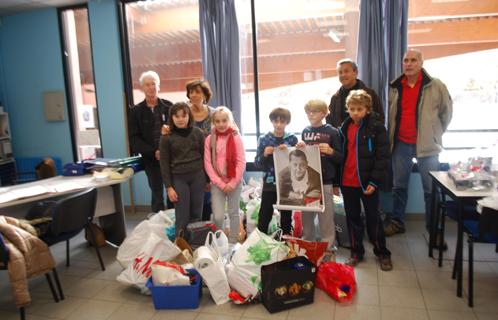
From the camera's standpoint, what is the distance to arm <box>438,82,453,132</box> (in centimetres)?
324

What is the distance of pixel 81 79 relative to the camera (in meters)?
4.93

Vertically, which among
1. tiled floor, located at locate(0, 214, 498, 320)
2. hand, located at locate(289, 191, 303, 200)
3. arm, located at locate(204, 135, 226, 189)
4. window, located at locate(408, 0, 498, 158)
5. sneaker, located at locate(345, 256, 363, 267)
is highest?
window, located at locate(408, 0, 498, 158)

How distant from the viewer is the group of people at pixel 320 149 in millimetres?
2742

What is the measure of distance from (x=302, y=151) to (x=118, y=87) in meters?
2.81

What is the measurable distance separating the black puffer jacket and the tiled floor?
2.33 ft

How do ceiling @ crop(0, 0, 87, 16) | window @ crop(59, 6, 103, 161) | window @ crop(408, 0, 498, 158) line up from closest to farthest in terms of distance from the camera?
window @ crop(408, 0, 498, 158), ceiling @ crop(0, 0, 87, 16), window @ crop(59, 6, 103, 161)

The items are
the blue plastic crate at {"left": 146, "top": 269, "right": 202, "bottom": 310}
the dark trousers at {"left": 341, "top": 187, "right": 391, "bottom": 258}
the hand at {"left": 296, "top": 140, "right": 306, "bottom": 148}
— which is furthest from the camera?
the dark trousers at {"left": 341, "top": 187, "right": 391, "bottom": 258}

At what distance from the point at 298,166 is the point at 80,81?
3.52m

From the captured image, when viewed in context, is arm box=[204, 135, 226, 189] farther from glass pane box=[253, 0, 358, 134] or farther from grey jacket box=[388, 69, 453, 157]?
grey jacket box=[388, 69, 453, 157]

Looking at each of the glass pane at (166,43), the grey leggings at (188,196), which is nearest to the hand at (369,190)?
the grey leggings at (188,196)

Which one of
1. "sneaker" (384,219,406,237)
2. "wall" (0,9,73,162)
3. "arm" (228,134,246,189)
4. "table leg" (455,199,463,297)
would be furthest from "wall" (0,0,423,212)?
"table leg" (455,199,463,297)

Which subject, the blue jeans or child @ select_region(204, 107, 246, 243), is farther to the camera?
the blue jeans

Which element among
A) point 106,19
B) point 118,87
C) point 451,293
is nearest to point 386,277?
point 451,293

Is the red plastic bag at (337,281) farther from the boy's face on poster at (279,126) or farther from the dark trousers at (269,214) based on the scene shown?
the boy's face on poster at (279,126)
